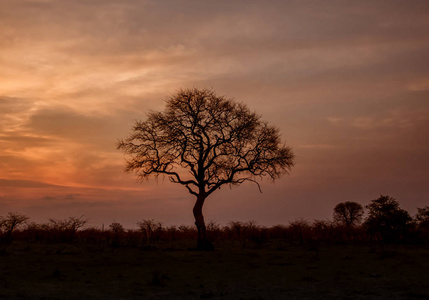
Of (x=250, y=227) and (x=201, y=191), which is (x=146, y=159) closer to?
(x=201, y=191)

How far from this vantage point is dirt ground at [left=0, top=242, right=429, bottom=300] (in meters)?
15.5

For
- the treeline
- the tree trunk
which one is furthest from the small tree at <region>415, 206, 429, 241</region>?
the tree trunk

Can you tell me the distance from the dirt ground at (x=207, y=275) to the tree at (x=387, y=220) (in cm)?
1168

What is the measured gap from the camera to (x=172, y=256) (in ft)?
92.7

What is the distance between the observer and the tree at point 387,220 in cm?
4062

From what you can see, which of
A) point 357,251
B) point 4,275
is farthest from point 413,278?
point 4,275

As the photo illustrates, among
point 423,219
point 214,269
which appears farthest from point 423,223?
point 214,269

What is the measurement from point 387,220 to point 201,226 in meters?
17.7

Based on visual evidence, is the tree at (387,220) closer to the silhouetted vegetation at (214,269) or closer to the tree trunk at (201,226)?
the silhouetted vegetation at (214,269)

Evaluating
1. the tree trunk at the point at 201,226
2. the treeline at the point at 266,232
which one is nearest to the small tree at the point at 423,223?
the treeline at the point at 266,232

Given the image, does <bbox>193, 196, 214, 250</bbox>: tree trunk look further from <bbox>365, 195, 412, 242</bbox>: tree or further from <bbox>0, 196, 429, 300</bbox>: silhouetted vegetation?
<bbox>365, 195, 412, 242</bbox>: tree

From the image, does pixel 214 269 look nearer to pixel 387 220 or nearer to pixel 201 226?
pixel 201 226

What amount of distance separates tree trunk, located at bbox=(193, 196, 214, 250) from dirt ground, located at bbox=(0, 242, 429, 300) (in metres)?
2.73

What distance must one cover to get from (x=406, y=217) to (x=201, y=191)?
1884 centimetres
